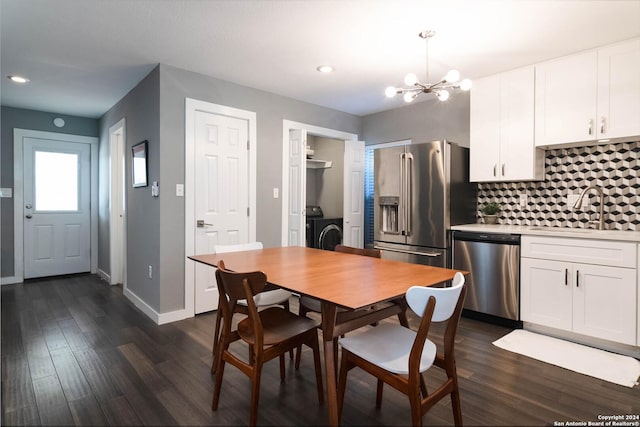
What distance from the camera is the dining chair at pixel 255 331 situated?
1651mm

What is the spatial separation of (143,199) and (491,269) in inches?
139

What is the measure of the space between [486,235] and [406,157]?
3.82 ft

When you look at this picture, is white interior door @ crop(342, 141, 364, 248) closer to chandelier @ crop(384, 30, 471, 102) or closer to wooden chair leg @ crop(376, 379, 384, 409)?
chandelier @ crop(384, 30, 471, 102)

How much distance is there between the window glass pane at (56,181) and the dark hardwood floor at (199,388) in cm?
269

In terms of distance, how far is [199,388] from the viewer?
2.12 metres

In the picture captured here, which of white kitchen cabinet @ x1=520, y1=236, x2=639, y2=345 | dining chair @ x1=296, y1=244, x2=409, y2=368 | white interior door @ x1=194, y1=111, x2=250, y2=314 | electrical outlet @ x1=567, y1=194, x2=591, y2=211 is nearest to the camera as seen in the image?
dining chair @ x1=296, y1=244, x2=409, y2=368

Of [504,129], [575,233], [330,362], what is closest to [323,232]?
[504,129]

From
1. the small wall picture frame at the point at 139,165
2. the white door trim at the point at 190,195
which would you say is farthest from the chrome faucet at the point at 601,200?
the small wall picture frame at the point at 139,165

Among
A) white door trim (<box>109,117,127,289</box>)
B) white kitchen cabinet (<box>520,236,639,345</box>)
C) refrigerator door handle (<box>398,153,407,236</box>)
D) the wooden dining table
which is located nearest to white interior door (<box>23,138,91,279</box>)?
white door trim (<box>109,117,127,289</box>)

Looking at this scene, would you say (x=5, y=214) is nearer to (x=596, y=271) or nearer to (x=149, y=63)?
(x=149, y=63)

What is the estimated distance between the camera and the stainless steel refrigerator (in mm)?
3539

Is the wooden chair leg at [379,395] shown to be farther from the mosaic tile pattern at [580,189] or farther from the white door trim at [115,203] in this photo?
Result: the white door trim at [115,203]

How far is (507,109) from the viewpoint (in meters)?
3.38

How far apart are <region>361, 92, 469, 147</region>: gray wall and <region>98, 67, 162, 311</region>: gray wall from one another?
2.89 meters
